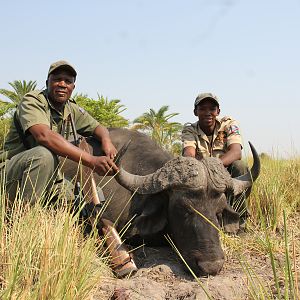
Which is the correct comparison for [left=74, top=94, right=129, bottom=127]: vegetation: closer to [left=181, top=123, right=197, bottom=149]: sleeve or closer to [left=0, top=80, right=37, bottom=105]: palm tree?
[left=0, top=80, right=37, bottom=105]: palm tree

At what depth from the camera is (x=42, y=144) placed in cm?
482

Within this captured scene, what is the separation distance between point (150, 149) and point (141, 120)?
55.0 feet

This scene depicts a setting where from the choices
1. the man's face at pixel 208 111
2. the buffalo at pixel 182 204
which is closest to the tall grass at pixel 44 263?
the buffalo at pixel 182 204

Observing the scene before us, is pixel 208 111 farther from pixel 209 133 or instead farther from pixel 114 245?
pixel 114 245

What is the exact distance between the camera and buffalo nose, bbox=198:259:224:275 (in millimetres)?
3957

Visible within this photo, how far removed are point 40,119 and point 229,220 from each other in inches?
89.7

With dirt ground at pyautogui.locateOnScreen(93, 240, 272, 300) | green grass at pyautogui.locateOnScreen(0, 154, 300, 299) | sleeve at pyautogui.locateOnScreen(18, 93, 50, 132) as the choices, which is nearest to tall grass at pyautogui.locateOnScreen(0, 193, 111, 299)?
green grass at pyautogui.locateOnScreen(0, 154, 300, 299)

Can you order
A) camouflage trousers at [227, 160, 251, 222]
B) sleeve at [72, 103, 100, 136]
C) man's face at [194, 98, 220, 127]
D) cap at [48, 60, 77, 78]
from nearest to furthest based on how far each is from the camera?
camouflage trousers at [227, 160, 251, 222]
cap at [48, 60, 77, 78]
sleeve at [72, 103, 100, 136]
man's face at [194, 98, 220, 127]

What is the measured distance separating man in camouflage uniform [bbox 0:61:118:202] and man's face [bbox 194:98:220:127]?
147 cm

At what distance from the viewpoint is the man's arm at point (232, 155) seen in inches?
229

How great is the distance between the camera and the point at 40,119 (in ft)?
16.1

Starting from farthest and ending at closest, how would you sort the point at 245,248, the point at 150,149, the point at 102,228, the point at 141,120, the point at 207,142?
the point at 141,120, the point at 207,142, the point at 150,149, the point at 245,248, the point at 102,228

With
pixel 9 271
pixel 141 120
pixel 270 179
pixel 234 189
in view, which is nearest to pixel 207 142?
pixel 270 179

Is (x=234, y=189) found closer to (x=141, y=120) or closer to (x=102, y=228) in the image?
(x=102, y=228)
